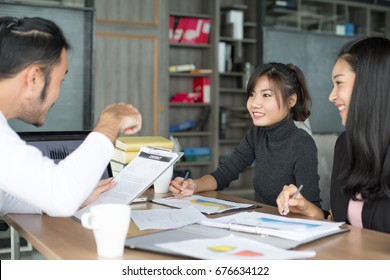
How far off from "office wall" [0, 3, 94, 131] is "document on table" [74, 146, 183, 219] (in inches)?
89.3

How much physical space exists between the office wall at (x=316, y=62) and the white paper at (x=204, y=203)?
114 inches

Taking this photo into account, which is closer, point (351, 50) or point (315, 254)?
point (315, 254)

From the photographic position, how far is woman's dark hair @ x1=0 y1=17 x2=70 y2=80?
55.2 inches

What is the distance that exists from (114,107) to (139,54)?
465cm

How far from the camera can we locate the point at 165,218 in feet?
5.11

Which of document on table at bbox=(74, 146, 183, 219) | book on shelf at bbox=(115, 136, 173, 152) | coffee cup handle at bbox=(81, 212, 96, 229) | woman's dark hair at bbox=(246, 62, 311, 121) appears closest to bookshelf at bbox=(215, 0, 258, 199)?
woman's dark hair at bbox=(246, 62, 311, 121)

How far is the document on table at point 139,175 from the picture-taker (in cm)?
171

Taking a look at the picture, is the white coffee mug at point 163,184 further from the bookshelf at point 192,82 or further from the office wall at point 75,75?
the bookshelf at point 192,82

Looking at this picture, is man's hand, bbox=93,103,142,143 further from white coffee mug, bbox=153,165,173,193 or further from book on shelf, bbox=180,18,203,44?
book on shelf, bbox=180,18,203,44

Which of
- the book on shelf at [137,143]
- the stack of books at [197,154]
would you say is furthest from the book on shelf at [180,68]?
the book on shelf at [137,143]

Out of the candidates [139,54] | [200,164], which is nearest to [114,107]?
[139,54]
